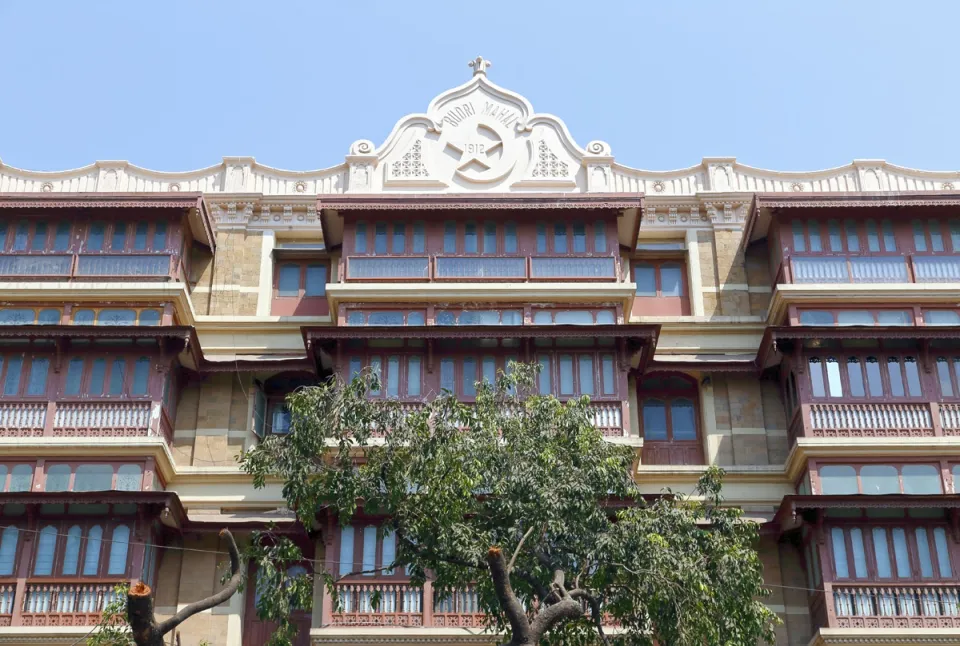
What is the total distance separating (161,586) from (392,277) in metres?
8.62

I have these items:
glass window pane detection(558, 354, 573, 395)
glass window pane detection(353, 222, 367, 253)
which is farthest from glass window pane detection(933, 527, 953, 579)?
glass window pane detection(353, 222, 367, 253)

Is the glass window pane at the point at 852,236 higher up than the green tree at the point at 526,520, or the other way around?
the glass window pane at the point at 852,236

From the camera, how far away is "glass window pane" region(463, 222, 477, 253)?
34344 mm

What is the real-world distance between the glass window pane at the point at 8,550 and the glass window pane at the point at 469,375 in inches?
385

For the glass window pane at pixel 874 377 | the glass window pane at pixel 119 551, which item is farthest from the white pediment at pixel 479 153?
the glass window pane at pixel 119 551

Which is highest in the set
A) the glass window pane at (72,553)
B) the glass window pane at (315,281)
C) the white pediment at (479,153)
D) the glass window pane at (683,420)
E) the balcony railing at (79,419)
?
the white pediment at (479,153)

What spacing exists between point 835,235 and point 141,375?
634 inches

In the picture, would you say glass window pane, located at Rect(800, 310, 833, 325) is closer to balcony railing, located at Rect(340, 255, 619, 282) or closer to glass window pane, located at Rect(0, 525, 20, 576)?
balcony railing, located at Rect(340, 255, 619, 282)

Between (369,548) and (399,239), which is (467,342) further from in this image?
(369,548)

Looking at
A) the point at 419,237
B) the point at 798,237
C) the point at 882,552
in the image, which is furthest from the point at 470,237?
the point at 882,552

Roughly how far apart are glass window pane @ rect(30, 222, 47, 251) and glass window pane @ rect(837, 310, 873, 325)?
60.2ft

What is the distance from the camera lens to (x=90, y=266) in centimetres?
3366

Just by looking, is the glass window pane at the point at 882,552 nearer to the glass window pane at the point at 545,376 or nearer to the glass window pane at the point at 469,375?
the glass window pane at the point at 545,376

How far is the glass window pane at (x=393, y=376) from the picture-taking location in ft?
105
